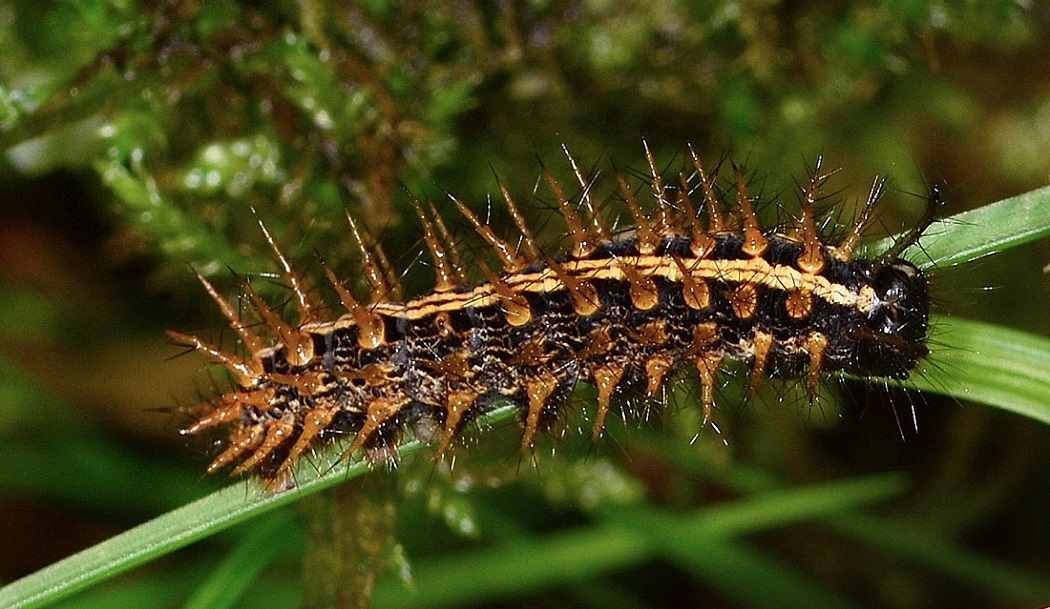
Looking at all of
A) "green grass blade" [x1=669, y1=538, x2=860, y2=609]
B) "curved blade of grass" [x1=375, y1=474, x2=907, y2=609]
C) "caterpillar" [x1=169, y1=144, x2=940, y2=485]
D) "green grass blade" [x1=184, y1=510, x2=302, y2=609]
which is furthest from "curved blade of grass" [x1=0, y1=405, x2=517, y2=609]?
"green grass blade" [x1=669, y1=538, x2=860, y2=609]

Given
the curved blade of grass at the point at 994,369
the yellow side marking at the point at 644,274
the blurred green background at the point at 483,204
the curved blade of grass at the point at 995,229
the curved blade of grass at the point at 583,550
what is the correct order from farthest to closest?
the curved blade of grass at the point at 583,550, the blurred green background at the point at 483,204, the yellow side marking at the point at 644,274, the curved blade of grass at the point at 994,369, the curved blade of grass at the point at 995,229

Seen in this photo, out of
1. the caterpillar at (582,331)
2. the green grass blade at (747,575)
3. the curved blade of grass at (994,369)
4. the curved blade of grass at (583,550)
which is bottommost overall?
the green grass blade at (747,575)

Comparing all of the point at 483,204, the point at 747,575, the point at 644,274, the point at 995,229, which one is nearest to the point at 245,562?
the point at 644,274

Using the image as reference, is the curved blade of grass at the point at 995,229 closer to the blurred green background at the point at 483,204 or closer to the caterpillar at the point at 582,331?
the caterpillar at the point at 582,331

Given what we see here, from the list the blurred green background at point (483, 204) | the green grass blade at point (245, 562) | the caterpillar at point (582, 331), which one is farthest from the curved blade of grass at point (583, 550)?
the caterpillar at point (582, 331)

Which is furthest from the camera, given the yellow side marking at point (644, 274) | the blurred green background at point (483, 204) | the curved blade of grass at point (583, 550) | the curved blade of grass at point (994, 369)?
the curved blade of grass at point (583, 550)

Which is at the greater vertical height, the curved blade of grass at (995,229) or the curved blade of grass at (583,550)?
the curved blade of grass at (995,229)

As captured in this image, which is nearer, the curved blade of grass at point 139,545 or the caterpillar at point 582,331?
the curved blade of grass at point 139,545

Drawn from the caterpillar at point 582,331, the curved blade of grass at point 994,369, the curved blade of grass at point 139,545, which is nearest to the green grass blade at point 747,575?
the caterpillar at point 582,331
